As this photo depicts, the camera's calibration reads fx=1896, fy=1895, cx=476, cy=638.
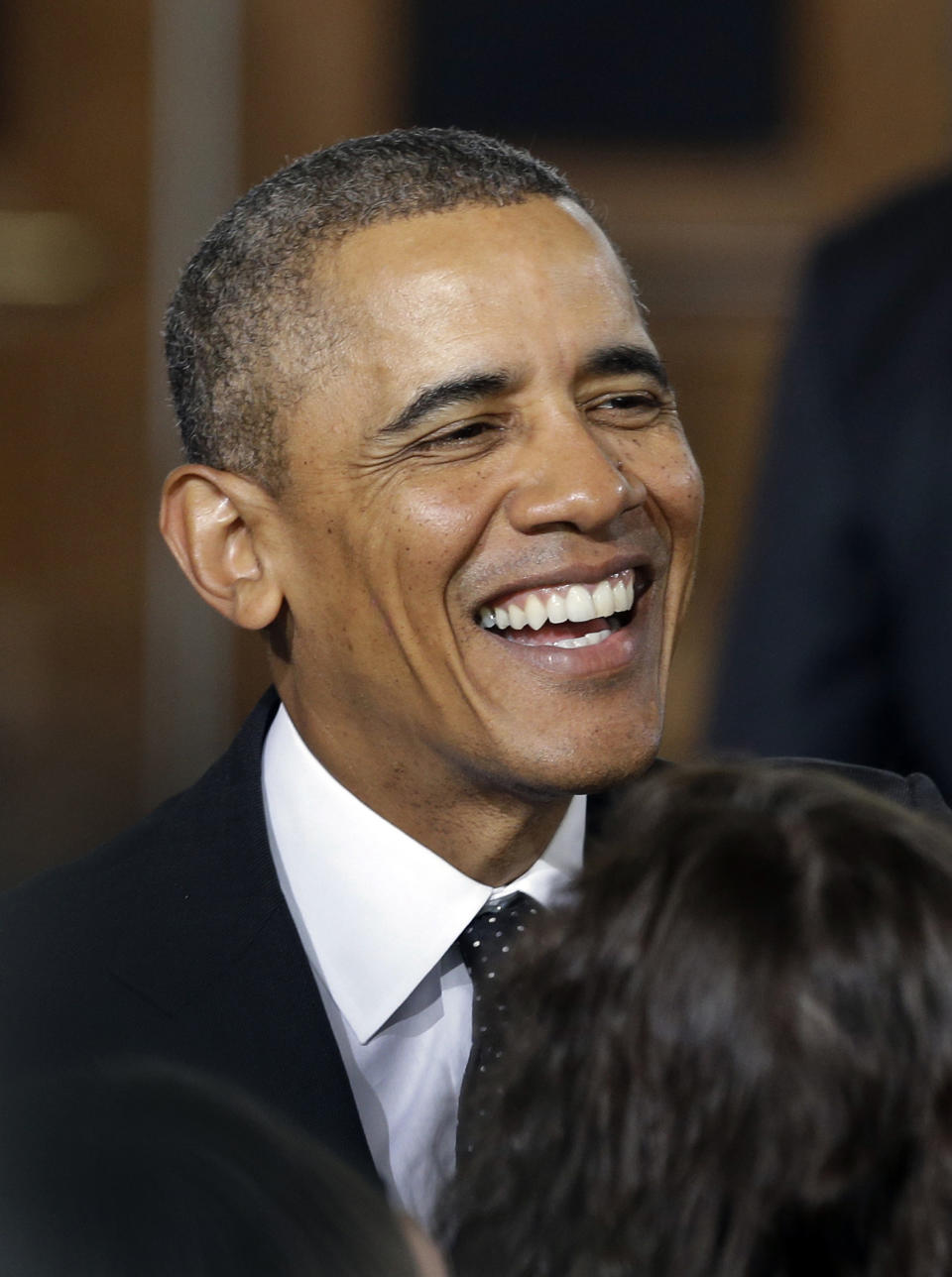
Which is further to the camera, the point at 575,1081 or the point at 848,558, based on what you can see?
Result: the point at 848,558

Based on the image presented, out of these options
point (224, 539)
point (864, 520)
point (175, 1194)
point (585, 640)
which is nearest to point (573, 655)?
point (585, 640)

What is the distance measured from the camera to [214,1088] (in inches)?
36.6

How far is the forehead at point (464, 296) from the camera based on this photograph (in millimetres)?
1670

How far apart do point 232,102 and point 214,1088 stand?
13.5ft

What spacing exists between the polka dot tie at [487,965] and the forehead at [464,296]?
19.5 inches

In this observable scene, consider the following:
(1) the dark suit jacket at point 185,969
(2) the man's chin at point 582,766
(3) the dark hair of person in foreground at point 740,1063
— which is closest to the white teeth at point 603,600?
(2) the man's chin at point 582,766

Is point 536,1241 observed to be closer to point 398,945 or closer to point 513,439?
point 398,945

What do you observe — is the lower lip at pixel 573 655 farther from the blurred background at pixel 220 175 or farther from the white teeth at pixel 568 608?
the blurred background at pixel 220 175

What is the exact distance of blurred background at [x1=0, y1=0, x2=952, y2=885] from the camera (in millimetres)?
4621

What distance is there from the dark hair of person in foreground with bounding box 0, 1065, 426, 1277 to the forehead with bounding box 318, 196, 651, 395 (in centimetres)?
88

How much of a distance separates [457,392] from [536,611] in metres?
0.21

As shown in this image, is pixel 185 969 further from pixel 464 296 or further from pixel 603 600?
pixel 464 296

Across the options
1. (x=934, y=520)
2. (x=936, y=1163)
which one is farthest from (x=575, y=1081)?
(x=934, y=520)

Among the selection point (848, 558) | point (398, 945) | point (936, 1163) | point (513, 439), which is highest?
point (513, 439)
